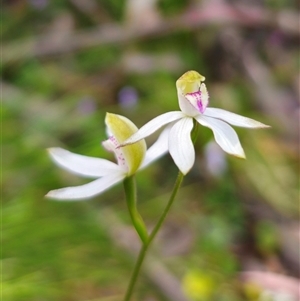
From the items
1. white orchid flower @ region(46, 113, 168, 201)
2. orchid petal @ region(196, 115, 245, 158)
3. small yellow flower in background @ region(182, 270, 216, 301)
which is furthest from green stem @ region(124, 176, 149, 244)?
small yellow flower in background @ region(182, 270, 216, 301)

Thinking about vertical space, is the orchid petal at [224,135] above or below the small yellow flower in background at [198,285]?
below

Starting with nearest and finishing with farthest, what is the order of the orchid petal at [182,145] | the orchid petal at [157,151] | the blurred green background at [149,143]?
1. the orchid petal at [182,145]
2. the orchid petal at [157,151]
3. the blurred green background at [149,143]

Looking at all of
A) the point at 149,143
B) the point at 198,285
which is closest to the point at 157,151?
the point at 198,285

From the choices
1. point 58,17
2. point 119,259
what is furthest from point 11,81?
point 119,259

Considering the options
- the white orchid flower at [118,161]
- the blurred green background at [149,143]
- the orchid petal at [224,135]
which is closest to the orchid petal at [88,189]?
the white orchid flower at [118,161]

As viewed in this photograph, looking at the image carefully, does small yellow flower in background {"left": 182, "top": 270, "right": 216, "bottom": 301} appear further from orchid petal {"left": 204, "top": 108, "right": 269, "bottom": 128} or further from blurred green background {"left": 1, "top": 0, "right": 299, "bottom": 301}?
orchid petal {"left": 204, "top": 108, "right": 269, "bottom": 128}

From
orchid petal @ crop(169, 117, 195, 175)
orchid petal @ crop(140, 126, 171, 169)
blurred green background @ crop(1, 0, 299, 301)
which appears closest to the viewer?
orchid petal @ crop(169, 117, 195, 175)

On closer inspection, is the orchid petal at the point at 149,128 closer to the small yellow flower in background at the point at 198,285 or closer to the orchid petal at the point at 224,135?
the orchid petal at the point at 224,135

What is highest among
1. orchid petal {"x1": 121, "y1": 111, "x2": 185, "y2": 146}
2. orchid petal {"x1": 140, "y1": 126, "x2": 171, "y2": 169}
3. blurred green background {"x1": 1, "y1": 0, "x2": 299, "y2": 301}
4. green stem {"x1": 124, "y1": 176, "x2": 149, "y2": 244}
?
blurred green background {"x1": 1, "y1": 0, "x2": 299, "y2": 301}
